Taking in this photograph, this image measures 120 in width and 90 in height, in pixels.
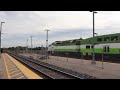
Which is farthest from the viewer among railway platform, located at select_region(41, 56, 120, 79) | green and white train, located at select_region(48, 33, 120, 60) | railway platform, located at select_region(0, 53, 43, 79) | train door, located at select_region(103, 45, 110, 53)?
train door, located at select_region(103, 45, 110, 53)

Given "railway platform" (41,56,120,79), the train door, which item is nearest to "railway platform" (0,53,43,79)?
"railway platform" (41,56,120,79)

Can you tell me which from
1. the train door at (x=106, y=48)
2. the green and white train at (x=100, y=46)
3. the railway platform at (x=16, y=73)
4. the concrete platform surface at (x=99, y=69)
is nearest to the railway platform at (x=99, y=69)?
the concrete platform surface at (x=99, y=69)

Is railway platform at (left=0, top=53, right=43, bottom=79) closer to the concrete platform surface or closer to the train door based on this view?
the concrete platform surface

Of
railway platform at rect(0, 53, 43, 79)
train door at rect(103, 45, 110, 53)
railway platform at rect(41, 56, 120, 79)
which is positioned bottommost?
railway platform at rect(0, 53, 43, 79)

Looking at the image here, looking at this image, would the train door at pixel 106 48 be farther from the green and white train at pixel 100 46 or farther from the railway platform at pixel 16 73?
the railway platform at pixel 16 73

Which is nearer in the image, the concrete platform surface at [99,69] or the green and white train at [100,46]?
the concrete platform surface at [99,69]

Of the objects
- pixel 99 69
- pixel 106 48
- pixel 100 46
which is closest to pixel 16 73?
pixel 99 69

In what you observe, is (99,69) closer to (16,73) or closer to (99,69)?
(99,69)

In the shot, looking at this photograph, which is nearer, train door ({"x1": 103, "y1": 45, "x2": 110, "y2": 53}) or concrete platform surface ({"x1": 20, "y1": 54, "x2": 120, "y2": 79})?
concrete platform surface ({"x1": 20, "y1": 54, "x2": 120, "y2": 79})

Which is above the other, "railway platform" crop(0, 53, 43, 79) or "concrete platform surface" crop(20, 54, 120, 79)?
"concrete platform surface" crop(20, 54, 120, 79)
